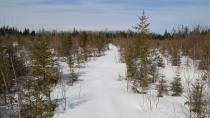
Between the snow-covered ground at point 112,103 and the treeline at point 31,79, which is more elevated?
the treeline at point 31,79

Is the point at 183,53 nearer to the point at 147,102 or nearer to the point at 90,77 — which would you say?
the point at 90,77

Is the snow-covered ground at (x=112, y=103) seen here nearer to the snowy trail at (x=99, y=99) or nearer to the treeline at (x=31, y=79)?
the snowy trail at (x=99, y=99)

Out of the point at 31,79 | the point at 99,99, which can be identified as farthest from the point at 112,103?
the point at 31,79

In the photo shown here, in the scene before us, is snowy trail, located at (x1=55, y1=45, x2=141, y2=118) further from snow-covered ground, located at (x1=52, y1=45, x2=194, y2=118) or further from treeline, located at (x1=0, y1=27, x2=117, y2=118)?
treeline, located at (x1=0, y1=27, x2=117, y2=118)

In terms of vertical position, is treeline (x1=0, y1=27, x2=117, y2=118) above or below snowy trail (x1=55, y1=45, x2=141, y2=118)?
above

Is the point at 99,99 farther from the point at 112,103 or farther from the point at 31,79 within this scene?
the point at 31,79

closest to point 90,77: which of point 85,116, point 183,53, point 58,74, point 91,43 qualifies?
point 58,74

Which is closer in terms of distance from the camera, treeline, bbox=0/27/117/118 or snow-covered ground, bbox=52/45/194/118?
treeline, bbox=0/27/117/118

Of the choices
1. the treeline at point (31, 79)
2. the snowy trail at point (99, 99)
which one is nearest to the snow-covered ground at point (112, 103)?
the snowy trail at point (99, 99)

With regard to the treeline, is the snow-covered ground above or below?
below

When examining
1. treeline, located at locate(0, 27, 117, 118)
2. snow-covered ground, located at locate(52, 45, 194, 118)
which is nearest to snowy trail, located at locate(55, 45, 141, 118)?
snow-covered ground, located at locate(52, 45, 194, 118)

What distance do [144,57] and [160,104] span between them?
14.8ft

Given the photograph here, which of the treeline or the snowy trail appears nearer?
the treeline

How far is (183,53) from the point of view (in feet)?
95.3
